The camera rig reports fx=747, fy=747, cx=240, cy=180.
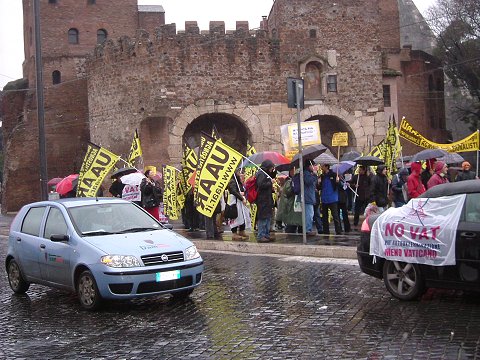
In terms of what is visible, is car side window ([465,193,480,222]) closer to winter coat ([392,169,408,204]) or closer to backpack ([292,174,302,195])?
backpack ([292,174,302,195])

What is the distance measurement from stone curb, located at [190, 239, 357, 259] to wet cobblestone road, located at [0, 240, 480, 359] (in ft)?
7.01

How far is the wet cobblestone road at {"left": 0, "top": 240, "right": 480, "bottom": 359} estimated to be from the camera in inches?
279

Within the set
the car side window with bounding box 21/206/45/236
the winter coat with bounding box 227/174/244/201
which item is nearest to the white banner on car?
the car side window with bounding box 21/206/45/236

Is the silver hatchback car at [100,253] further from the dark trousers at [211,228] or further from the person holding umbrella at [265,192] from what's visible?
the dark trousers at [211,228]

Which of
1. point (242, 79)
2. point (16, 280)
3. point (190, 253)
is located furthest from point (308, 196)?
point (242, 79)

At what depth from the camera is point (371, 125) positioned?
111 ft

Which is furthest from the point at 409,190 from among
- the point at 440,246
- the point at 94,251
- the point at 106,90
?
the point at 106,90

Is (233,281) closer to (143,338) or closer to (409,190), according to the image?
(143,338)

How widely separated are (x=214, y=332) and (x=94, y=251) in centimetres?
217

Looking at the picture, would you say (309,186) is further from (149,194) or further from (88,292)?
(88,292)

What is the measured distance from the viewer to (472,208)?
8.58 m

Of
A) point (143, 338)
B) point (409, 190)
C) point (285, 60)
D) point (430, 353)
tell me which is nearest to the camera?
point (430, 353)

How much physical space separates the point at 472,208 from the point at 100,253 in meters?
4.48

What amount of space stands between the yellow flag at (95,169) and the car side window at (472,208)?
13.4 meters
